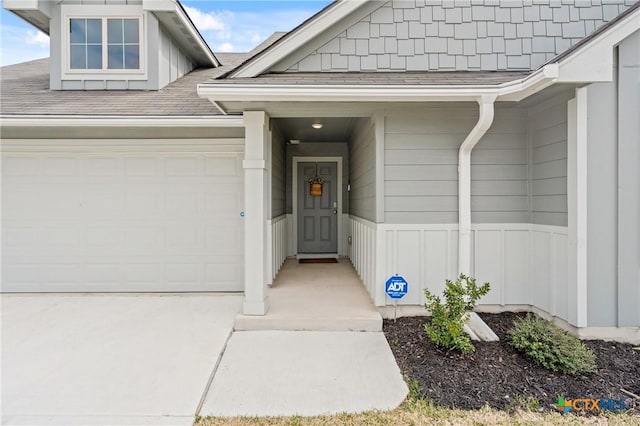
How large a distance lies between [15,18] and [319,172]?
577cm

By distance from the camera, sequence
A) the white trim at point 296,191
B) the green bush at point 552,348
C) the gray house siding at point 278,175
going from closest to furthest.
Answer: the green bush at point 552,348, the gray house siding at point 278,175, the white trim at point 296,191

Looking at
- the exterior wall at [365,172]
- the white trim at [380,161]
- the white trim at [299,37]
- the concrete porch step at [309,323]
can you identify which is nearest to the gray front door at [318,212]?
the exterior wall at [365,172]

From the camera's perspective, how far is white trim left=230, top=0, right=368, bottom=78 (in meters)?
3.75

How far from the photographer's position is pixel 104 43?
5695 millimetres

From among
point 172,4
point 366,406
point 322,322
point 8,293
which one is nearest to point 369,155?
point 322,322

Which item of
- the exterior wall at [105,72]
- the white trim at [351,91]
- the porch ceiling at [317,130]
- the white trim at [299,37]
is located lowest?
the white trim at [351,91]

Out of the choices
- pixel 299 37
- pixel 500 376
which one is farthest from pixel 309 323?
pixel 299 37

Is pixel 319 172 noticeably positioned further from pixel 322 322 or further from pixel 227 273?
pixel 322 322

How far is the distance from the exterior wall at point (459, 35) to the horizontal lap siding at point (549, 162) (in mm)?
764

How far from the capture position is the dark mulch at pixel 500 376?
2.45 metres

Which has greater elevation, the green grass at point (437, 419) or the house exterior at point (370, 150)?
the house exterior at point (370, 150)

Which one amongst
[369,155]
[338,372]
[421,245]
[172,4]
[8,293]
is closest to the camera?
[338,372]

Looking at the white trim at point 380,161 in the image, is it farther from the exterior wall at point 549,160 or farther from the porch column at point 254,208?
the exterior wall at point 549,160

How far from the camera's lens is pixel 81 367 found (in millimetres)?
2850
